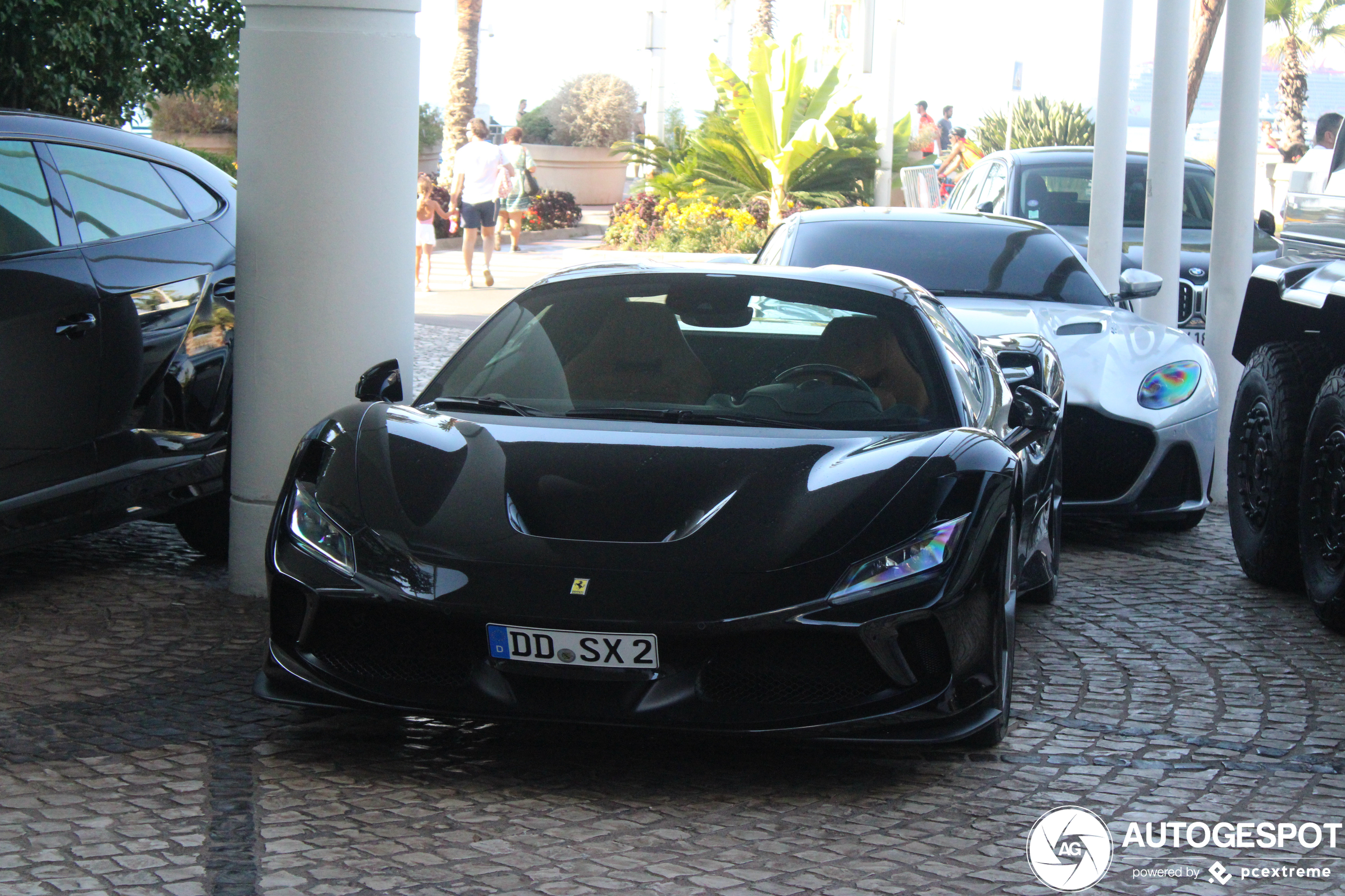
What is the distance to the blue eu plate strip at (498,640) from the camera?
3.75 m

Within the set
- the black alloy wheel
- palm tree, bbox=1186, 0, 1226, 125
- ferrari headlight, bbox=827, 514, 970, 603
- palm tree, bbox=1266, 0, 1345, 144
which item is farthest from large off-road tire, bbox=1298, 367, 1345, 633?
palm tree, bbox=1266, 0, 1345, 144

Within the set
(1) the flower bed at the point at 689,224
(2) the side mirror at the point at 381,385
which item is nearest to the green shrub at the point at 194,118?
(1) the flower bed at the point at 689,224

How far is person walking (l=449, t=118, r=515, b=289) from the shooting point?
726 inches

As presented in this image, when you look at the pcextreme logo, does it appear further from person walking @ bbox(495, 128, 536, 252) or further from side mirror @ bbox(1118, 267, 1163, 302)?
person walking @ bbox(495, 128, 536, 252)

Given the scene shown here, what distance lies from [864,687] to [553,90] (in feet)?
123

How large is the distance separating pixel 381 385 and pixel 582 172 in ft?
108

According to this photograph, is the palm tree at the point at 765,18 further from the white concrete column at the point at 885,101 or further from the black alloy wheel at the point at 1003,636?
the black alloy wheel at the point at 1003,636

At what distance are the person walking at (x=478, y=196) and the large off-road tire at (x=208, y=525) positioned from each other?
12.0 meters

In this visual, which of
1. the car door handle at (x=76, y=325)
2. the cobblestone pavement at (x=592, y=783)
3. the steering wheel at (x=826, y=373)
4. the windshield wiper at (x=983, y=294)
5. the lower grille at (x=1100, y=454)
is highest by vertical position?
the windshield wiper at (x=983, y=294)

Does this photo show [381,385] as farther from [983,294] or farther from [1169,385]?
[983,294]

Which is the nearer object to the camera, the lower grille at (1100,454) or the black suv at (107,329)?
the black suv at (107,329)

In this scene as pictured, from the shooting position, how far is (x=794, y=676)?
148 inches

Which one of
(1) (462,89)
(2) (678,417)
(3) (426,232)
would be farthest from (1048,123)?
(2) (678,417)

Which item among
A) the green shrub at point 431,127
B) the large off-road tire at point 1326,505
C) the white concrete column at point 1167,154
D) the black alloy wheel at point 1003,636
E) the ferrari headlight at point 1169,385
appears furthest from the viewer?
the green shrub at point 431,127
